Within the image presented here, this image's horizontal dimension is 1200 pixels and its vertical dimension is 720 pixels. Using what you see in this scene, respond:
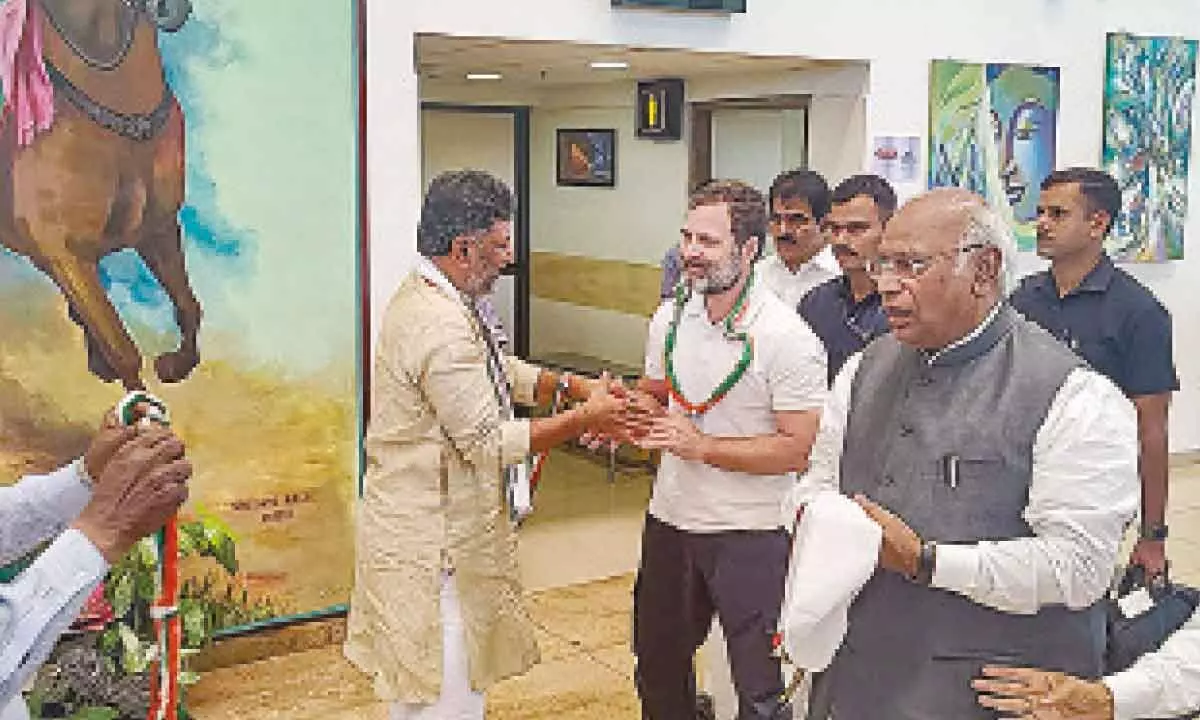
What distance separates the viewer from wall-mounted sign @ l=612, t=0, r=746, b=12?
5.28m

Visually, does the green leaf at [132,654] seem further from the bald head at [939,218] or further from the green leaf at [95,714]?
the bald head at [939,218]

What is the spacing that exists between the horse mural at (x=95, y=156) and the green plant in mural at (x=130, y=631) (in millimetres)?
586

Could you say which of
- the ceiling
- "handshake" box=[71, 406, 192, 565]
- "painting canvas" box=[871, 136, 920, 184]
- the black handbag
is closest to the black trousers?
the black handbag

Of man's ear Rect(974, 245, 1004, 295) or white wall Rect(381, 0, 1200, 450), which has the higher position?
white wall Rect(381, 0, 1200, 450)

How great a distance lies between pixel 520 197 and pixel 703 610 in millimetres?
5766

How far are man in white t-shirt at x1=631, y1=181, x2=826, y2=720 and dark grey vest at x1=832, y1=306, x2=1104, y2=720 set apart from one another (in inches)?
37.2

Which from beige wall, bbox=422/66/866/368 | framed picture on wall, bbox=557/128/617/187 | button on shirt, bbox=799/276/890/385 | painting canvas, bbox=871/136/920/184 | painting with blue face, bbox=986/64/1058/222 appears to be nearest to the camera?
button on shirt, bbox=799/276/890/385

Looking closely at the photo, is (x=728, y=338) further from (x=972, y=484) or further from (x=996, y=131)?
(x=996, y=131)

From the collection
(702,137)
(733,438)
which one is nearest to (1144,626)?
(733,438)

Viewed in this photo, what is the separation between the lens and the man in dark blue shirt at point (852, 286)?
370 centimetres

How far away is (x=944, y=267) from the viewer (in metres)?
2.16

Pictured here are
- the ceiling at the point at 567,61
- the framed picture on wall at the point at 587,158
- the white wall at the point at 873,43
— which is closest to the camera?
the white wall at the point at 873,43

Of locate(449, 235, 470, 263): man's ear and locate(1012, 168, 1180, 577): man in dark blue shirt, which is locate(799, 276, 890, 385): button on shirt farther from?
locate(449, 235, 470, 263): man's ear

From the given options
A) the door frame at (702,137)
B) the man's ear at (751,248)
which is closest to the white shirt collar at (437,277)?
the man's ear at (751,248)
